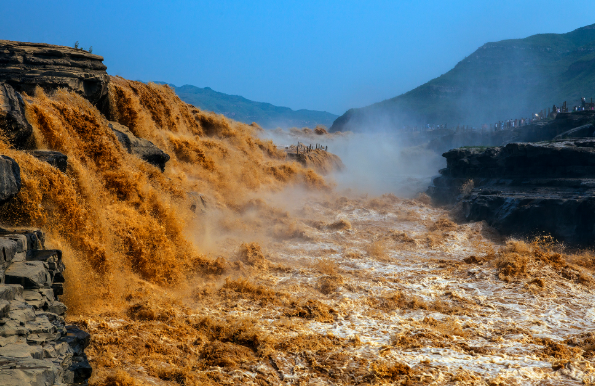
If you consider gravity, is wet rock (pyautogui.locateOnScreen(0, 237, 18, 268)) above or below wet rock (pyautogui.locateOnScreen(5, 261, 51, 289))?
above

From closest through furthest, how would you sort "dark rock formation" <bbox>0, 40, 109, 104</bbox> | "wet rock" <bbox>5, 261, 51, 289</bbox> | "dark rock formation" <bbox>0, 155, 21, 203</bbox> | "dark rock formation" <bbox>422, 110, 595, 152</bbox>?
"wet rock" <bbox>5, 261, 51, 289</bbox> → "dark rock formation" <bbox>0, 155, 21, 203</bbox> → "dark rock formation" <bbox>0, 40, 109, 104</bbox> → "dark rock formation" <bbox>422, 110, 595, 152</bbox>

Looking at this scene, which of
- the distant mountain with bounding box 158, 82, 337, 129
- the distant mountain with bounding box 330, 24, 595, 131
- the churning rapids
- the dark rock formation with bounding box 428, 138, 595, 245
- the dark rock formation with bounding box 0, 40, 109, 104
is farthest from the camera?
the distant mountain with bounding box 158, 82, 337, 129

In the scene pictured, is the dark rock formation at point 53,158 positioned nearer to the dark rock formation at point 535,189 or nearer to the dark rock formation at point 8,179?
the dark rock formation at point 8,179

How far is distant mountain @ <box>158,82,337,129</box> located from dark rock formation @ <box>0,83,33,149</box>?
288 ft

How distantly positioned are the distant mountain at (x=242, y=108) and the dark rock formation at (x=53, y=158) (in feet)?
290

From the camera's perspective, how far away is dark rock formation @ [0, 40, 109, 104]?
32.7ft

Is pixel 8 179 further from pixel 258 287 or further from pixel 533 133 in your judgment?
pixel 533 133

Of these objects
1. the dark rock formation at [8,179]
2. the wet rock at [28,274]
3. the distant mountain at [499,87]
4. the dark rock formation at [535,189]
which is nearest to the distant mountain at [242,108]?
the distant mountain at [499,87]

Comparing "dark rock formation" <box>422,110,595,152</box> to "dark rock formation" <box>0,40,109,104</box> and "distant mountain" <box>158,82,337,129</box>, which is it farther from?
"distant mountain" <box>158,82,337,129</box>

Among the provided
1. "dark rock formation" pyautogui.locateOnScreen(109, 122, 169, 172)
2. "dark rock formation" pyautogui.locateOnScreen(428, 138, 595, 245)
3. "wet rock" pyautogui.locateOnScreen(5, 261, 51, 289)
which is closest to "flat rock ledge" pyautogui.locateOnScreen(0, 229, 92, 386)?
"wet rock" pyautogui.locateOnScreen(5, 261, 51, 289)

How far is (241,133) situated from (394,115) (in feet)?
259

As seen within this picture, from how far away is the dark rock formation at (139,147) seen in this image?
11.0m

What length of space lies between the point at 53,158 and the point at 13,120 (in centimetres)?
100

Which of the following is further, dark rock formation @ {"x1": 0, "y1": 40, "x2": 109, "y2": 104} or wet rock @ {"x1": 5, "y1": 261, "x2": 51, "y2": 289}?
dark rock formation @ {"x1": 0, "y1": 40, "x2": 109, "y2": 104}
